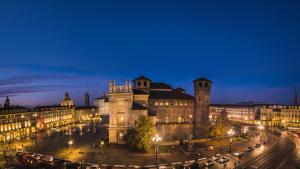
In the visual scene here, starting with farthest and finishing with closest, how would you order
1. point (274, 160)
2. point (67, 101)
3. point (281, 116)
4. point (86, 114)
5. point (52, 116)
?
point (86, 114)
point (67, 101)
point (281, 116)
point (52, 116)
point (274, 160)

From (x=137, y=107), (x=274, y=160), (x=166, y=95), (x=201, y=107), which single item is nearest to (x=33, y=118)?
(x=137, y=107)

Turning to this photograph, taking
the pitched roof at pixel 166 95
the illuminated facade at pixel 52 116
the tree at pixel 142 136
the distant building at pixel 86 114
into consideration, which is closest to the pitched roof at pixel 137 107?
the pitched roof at pixel 166 95

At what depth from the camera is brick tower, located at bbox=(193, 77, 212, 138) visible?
269 feet

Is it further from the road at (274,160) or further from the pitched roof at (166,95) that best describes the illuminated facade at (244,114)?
the road at (274,160)

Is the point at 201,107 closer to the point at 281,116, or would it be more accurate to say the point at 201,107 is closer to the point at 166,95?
the point at 166,95

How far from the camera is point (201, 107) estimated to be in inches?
3273

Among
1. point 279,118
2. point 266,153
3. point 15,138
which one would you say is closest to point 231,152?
point 266,153

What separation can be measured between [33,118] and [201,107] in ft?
254

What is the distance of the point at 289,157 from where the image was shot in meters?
55.2

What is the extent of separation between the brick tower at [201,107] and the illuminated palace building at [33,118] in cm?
6842

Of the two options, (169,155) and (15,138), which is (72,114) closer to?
(15,138)

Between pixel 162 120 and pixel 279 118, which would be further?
pixel 279 118

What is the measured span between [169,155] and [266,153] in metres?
22.7

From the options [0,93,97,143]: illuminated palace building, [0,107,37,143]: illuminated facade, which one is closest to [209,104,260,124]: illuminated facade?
[0,93,97,143]: illuminated palace building
